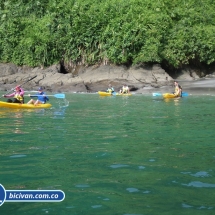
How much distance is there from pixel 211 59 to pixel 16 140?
33512mm

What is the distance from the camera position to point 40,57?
4353 centimetres

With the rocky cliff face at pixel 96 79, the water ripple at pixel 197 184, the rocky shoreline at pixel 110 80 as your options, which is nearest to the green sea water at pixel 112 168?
the water ripple at pixel 197 184

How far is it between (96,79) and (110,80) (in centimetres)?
153

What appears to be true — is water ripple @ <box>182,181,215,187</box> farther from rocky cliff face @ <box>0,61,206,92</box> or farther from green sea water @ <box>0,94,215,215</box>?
rocky cliff face @ <box>0,61,206,92</box>

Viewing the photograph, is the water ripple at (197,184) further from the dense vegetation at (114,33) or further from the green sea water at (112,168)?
the dense vegetation at (114,33)

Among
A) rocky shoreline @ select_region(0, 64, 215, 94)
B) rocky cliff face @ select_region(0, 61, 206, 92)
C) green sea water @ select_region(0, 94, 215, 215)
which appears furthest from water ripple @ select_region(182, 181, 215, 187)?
rocky cliff face @ select_region(0, 61, 206, 92)

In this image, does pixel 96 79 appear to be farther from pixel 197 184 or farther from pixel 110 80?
pixel 197 184

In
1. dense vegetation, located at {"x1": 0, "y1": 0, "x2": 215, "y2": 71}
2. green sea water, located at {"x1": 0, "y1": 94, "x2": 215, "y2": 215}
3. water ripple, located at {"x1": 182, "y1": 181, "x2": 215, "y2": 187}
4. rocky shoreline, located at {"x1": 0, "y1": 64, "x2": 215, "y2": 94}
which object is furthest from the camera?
dense vegetation, located at {"x1": 0, "y1": 0, "x2": 215, "y2": 71}

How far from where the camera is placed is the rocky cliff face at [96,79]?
36469 mm

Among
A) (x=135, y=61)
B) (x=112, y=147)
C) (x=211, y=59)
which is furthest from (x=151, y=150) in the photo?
(x=211, y=59)

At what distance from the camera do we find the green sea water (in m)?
5.00

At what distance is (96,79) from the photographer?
38.2m

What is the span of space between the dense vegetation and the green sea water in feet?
91.8

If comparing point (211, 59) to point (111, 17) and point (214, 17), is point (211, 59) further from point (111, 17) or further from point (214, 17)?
point (111, 17)
